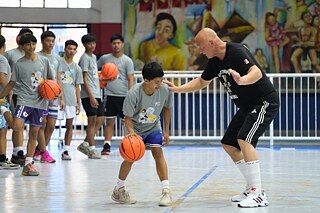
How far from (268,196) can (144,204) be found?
50.5 inches

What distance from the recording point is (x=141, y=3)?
2052cm

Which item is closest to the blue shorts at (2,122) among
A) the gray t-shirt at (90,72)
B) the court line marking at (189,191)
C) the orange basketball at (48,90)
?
the orange basketball at (48,90)

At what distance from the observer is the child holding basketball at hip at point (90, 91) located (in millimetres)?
12398

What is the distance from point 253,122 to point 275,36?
1305 cm

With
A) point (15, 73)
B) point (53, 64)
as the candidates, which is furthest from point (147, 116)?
point (53, 64)

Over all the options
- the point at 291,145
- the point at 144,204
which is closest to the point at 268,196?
the point at 144,204

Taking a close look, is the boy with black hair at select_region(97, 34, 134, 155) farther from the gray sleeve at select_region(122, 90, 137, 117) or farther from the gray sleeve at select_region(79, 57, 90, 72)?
the gray sleeve at select_region(122, 90, 137, 117)

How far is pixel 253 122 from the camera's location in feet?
23.9

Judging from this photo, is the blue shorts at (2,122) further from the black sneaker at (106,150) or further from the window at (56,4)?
the window at (56,4)

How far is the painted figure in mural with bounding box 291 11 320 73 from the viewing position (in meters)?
19.9

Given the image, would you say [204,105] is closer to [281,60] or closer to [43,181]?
[281,60]

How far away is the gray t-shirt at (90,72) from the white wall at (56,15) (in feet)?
28.3

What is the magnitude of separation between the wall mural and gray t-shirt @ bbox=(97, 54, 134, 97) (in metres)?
7.61

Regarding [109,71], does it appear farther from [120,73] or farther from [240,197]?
[240,197]
